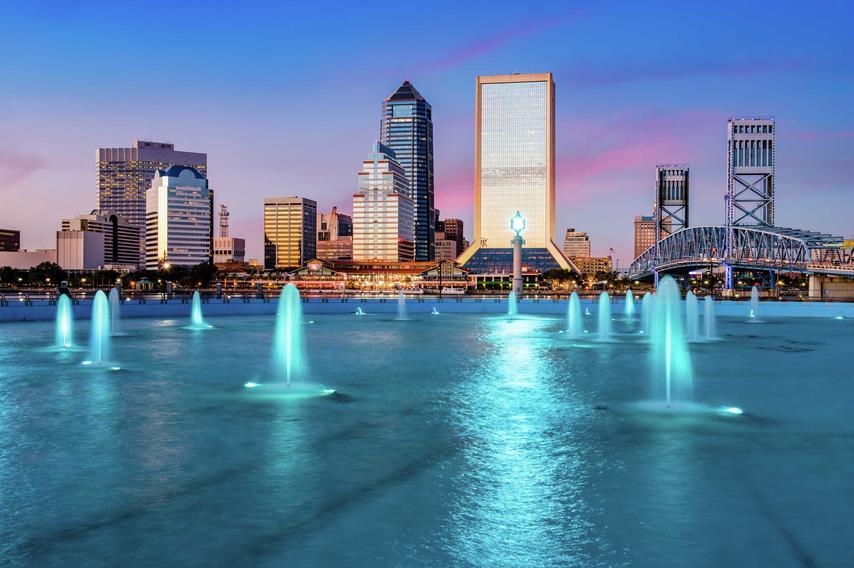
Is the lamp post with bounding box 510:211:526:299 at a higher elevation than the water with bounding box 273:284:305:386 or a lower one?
higher

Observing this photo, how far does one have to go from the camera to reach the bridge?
12431 centimetres

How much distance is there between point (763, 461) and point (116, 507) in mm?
9424

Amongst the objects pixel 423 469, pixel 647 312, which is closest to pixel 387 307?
pixel 647 312

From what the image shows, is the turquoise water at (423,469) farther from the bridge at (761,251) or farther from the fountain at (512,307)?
the bridge at (761,251)

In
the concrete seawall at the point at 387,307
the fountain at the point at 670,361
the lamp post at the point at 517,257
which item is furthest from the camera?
the lamp post at the point at 517,257

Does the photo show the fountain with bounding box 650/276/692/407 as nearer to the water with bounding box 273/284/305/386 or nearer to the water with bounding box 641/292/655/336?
the water with bounding box 273/284/305/386

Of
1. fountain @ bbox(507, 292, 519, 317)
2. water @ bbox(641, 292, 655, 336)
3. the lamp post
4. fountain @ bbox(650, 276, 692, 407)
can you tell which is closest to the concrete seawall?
fountain @ bbox(507, 292, 519, 317)

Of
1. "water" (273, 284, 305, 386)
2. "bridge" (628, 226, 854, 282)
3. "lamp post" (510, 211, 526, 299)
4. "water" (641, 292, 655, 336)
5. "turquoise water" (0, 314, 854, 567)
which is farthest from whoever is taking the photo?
"bridge" (628, 226, 854, 282)

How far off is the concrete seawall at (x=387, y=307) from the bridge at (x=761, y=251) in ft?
208

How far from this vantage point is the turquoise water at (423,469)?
7.21m

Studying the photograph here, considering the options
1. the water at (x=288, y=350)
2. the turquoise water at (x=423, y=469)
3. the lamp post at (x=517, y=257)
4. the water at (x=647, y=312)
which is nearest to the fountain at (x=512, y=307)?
the water at (x=647, y=312)

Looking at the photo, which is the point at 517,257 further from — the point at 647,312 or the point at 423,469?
the point at 423,469

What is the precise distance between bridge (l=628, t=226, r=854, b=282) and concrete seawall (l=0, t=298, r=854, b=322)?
63.3m

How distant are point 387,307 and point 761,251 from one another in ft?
403
